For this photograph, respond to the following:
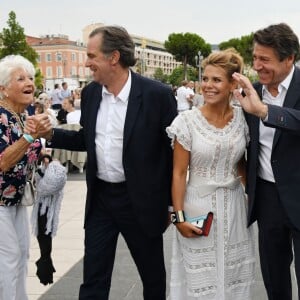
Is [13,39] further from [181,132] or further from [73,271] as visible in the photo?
[181,132]

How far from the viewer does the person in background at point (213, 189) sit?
3.09m

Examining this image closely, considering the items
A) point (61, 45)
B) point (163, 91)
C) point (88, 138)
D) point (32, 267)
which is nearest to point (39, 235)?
point (32, 267)

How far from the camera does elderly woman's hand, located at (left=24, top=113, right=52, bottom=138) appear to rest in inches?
120

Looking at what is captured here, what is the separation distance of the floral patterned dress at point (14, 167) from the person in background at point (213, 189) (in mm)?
894

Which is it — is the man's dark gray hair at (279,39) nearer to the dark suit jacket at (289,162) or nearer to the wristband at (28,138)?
the dark suit jacket at (289,162)

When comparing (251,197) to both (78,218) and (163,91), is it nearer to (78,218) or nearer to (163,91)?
(163,91)

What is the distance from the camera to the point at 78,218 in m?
6.89

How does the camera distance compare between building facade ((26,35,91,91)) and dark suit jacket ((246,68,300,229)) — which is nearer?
dark suit jacket ((246,68,300,229))

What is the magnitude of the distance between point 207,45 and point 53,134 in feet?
337

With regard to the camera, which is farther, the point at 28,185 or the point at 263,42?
the point at 28,185

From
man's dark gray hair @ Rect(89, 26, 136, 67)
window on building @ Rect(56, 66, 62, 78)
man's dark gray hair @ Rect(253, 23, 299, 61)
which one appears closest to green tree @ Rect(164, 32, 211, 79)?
window on building @ Rect(56, 66, 62, 78)

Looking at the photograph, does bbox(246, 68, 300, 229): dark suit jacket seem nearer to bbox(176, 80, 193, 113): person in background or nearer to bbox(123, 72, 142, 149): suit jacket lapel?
bbox(123, 72, 142, 149): suit jacket lapel

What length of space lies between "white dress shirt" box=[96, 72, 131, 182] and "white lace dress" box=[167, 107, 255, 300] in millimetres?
324

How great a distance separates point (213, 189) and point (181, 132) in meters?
0.38
